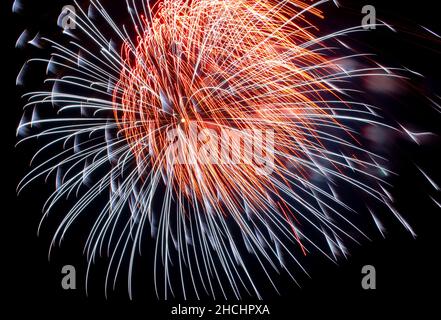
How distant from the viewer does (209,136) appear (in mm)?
2693

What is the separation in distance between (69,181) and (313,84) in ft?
6.02

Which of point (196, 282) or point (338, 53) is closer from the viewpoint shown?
point (338, 53)

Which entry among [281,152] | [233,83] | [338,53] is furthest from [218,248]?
[338,53]

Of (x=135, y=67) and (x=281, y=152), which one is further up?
(x=135, y=67)

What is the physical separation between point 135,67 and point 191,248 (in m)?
1.30

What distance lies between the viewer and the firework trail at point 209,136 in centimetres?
262

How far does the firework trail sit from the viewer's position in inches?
103

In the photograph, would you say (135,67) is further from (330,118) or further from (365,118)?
(365,118)

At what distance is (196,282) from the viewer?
9.31ft

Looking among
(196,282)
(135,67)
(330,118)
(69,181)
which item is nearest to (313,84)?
(330,118)

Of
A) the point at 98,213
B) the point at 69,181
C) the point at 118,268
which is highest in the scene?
the point at 69,181

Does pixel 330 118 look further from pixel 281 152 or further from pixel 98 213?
pixel 98 213

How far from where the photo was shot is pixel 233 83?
2.66 meters

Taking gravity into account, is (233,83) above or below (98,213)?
above
